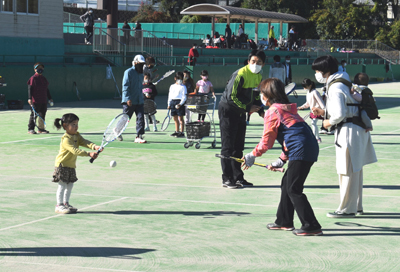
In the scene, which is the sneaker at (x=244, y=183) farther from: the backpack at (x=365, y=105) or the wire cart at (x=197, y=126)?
the wire cart at (x=197, y=126)

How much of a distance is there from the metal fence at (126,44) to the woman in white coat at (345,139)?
24.6 meters

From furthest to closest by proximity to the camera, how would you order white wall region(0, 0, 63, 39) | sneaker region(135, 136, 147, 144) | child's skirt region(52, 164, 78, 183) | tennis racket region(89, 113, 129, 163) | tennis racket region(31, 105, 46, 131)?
white wall region(0, 0, 63, 39), tennis racket region(31, 105, 46, 131), sneaker region(135, 136, 147, 144), tennis racket region(89, 113, 129, 163), child's skirt region(52, 164, 78, 183)

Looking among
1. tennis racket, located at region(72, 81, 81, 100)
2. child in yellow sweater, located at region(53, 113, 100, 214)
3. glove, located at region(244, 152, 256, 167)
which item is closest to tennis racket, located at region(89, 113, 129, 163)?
child in yellow sweater, located at region(53, 113, 100, 214)

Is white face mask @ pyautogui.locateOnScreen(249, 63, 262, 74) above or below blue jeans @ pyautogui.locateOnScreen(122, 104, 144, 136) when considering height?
above

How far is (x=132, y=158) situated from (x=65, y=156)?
5.03 metres

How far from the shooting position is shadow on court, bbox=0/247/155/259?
6.36 meters

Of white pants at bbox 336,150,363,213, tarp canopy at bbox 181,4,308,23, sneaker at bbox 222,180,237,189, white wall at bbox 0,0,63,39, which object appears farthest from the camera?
tarp canopy at bbox 181,4,308,23


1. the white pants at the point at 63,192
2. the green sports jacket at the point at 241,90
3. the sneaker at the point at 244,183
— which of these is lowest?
the sneaker at the point at 244,183

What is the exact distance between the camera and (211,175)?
11.2 m

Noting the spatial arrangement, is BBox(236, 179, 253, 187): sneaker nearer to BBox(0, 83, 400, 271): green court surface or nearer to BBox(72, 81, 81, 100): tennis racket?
BBox(0, 83, 400, 271): green court surface

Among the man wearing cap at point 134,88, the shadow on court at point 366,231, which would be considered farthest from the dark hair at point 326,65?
the man wearing cap at point 134,88

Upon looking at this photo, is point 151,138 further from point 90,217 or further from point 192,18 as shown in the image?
point 192,18

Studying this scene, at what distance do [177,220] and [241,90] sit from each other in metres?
2.92

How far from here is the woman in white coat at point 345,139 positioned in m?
7.80
